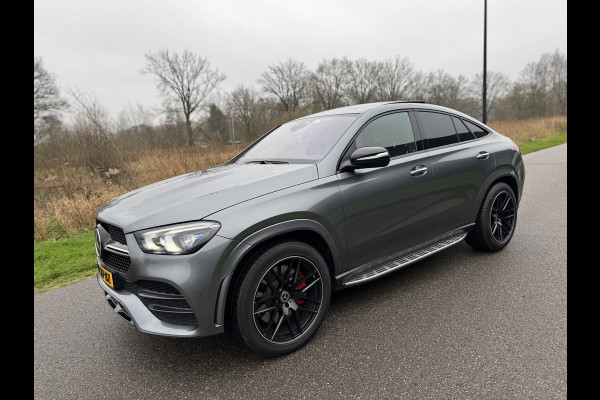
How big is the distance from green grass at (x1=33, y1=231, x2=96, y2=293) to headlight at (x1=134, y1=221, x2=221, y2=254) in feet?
9.16

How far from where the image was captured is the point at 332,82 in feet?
150

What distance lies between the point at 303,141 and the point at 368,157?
78cm

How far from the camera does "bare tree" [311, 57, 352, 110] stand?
44122 mm

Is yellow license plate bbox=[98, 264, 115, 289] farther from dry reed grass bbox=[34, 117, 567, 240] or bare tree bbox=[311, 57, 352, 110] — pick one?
bare tree bbox=[311, 57, 352, 110]

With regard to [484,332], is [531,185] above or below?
above

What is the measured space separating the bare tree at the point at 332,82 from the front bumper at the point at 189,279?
1699 inches

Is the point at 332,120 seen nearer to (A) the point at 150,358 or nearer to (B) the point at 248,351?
(B) the point at 248,351

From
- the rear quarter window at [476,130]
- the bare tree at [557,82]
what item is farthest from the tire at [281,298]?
the bare tree at [557,82]

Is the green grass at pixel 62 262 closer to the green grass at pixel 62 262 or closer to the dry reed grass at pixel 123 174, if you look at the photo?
the green grass at pixel 62 262

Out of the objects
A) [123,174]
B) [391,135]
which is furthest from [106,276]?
[123,174]

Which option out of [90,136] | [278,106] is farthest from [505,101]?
[90,136]

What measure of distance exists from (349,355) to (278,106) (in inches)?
1558

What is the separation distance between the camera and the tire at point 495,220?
A: 3.87m
